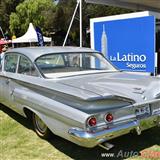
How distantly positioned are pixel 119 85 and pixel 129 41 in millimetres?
5534

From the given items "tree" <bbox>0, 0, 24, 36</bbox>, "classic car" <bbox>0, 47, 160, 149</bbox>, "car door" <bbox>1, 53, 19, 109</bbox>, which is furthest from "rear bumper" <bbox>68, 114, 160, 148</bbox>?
"tree" <bbox>0, 0, 24, 36</bbox>

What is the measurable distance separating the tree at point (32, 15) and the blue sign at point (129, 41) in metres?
29.1

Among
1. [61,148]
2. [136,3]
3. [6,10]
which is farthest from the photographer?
[6,10]

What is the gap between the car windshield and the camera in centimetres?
530

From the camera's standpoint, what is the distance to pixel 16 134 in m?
5.39

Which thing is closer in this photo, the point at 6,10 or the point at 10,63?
the point at 10,63

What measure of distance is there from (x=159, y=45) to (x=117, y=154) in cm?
874

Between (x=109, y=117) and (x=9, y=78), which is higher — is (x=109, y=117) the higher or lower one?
the lower one

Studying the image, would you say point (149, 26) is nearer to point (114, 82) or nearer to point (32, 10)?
point (114, 82)

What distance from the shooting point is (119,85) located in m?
4.48

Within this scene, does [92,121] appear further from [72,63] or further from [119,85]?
[72,63]

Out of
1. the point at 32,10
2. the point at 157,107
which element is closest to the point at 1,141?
the point at 157,107

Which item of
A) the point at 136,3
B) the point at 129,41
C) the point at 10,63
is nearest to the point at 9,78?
the point at 10,63

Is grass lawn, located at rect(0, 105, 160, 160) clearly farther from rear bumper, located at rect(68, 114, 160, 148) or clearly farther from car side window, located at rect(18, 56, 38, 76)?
car side window, located at rect(18, 56, 38, 76)
